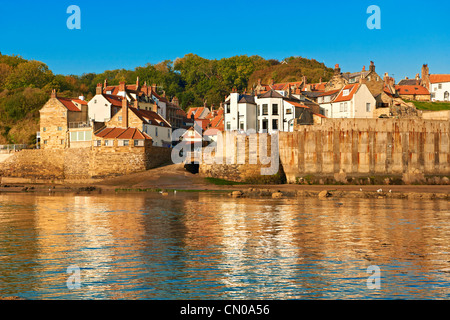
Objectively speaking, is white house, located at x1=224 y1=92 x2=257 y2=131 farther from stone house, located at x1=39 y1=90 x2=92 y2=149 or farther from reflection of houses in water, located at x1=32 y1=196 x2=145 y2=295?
reflection of houses in water, located at x1=32 y1=196 x2=145 y2=295

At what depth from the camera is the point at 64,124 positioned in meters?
83.0

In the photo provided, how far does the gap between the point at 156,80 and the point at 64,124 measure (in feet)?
194

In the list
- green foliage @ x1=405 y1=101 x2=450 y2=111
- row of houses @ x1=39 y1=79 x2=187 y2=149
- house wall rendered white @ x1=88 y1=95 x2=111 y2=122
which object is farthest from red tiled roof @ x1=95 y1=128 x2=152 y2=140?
green foliage @ x1=405 y1=101 x2=450 y2=111

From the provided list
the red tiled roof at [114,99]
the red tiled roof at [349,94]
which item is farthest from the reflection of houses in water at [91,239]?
the red tiled roof at [349,94]

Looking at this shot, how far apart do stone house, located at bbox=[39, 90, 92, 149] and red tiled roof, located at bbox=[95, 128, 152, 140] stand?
3.66 metres

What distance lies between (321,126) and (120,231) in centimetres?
4080

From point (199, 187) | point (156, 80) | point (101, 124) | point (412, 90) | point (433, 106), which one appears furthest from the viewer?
point (156, 80)

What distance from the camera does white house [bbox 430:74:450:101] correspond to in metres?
101

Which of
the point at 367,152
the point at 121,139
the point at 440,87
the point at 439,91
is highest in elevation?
the point at 440,87

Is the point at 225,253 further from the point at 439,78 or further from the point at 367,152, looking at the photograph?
the point at 439,78

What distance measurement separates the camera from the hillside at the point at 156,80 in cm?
9762

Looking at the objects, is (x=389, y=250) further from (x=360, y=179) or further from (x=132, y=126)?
(x=132, y=126)

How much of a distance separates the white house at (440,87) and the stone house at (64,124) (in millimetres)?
67515

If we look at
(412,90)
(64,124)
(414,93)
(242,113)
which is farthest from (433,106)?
(64,124)
